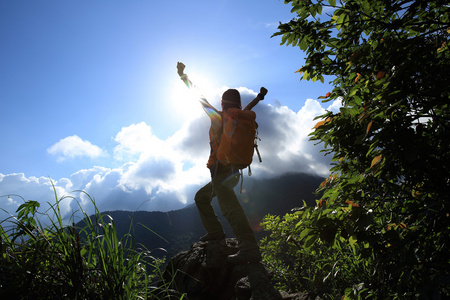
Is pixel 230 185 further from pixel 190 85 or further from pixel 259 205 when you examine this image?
pixel 259 205

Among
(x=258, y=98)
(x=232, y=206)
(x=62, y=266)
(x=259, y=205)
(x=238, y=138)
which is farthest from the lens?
(x=259, y=205)

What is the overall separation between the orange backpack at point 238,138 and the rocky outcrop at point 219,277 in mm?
1883

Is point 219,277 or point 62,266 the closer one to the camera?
point 62,266

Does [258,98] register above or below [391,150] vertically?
above

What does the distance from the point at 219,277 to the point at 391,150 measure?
398cm

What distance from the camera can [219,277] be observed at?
442 cm

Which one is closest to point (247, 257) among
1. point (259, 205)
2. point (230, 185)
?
point (230, 185)

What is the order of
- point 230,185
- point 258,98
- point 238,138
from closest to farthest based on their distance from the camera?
point 238,138
point 230,185
point 258,98

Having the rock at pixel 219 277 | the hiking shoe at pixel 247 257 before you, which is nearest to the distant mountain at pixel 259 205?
the rock at pixel 219 277

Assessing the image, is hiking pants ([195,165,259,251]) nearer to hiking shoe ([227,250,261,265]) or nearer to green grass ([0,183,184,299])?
hiking shoe ([227,250,261,265])

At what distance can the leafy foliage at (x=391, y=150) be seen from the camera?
4.68 ft

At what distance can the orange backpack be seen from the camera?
4055 mm

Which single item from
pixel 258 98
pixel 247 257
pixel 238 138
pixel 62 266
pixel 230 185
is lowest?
pixel 247 257

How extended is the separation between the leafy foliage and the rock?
1.45 meters
